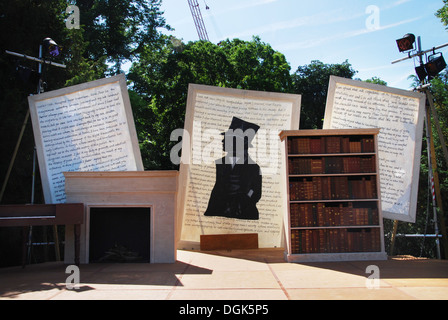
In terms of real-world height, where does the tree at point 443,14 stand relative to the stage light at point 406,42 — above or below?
above

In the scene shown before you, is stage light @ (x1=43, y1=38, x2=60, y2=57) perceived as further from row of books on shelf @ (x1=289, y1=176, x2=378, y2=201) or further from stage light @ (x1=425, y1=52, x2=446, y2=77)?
stage light @ (x1=425, y1=52, x2=446, y2=77)

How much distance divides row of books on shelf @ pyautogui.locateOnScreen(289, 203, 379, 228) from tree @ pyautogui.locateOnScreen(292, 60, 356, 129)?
17.3 meters

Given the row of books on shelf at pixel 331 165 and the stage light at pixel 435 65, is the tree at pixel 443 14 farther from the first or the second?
the row of books on shelf at pixel 331 165

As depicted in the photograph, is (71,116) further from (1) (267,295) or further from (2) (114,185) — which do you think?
(1) (267,295)

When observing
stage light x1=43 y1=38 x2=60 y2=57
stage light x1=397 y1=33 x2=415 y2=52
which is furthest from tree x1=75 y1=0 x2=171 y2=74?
stage light x1=397 y1=33 x2=415 y2=52

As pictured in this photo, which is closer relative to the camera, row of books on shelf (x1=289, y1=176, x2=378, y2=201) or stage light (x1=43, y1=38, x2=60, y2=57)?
row of books on shelf (x1=289, y1=176, x2=378, y2=201)

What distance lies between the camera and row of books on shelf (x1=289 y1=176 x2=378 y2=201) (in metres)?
8.15

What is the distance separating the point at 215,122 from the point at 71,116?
350cm

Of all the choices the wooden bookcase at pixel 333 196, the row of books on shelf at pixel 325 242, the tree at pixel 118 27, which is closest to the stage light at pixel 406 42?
the wooden bookcase at pixel 333 196

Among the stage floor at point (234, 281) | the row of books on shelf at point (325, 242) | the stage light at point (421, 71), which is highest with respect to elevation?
the stage light at point (421, 71)

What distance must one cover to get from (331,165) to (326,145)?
15.7 inches

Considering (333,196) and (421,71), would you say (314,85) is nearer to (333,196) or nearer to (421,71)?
(421,71)

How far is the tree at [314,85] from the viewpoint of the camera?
26078 mm

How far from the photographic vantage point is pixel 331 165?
325 inches
